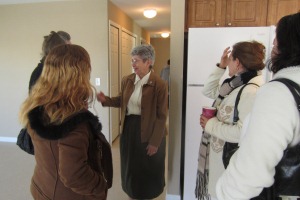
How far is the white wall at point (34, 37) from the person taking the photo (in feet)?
12.3

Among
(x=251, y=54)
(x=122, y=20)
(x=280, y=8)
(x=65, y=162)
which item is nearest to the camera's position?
(x=65, y=162)

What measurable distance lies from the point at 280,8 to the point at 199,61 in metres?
0.93

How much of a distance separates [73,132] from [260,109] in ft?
2.36

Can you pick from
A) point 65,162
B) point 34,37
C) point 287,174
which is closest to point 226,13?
point 287,174

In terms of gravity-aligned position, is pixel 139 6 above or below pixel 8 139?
above

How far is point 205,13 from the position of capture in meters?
2.24

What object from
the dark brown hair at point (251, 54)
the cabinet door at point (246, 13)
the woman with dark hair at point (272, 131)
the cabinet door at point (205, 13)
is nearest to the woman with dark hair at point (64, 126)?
the woman with dark hair at point (272, 131)

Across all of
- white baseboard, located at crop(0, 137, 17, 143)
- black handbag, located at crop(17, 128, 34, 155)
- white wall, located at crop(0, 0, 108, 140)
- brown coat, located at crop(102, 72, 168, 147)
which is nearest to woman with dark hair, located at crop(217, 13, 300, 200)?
black handbag, located at crop(17, 128, 34, 155)

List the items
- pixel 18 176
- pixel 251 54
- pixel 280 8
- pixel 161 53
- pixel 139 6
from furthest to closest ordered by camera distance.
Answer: pixel 161 53, pixel 139 6, pixel 18 176, pixel 280 8, pixel 251 54

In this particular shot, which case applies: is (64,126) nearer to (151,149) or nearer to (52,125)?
(52,125)

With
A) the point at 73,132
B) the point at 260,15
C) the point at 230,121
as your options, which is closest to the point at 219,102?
the point at 230,121

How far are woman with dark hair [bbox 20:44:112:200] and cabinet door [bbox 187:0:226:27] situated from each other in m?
1.49

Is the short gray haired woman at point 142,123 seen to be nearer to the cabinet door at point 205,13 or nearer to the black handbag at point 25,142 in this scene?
the cabinet door at point 205,13

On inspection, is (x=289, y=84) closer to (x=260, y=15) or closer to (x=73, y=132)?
(x=73, y=132)
